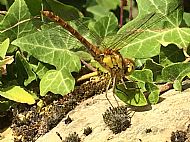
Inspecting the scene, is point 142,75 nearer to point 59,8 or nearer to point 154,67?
point 154,67

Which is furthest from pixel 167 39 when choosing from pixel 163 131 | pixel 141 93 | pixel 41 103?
pixel 41 103

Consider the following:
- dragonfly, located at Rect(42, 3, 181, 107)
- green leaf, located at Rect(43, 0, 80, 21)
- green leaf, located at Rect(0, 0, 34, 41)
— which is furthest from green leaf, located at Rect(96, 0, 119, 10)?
dragonfly, located at Rect(42, 3, 181, 107)

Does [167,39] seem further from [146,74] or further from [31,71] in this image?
[31,71]

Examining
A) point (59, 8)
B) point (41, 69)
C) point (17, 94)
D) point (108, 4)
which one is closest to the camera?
point (17, 94)

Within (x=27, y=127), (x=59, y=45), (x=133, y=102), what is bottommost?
(x=27, y=127)

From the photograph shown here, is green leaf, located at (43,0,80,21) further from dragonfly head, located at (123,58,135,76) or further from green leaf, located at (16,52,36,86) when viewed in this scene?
dragonfly head, located at (123,58,135,76)

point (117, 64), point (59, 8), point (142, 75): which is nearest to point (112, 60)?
point (117, 64)
